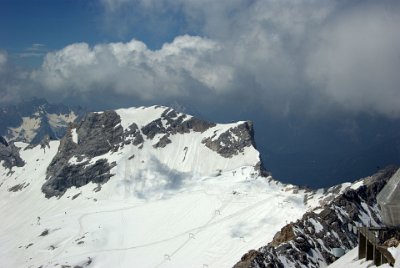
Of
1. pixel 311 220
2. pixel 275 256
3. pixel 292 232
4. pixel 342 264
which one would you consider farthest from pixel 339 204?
pixel 342 264

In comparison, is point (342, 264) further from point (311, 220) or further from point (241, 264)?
point (311, 220)

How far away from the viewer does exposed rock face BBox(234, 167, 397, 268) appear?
5281 inches

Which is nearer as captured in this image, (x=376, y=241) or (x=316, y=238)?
(x=376, y=241)

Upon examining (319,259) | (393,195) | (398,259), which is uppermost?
(393,195)

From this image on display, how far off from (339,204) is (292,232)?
4625 centimetres

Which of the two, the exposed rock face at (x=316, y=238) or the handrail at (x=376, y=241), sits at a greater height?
the handrail at (x=376, y=241)

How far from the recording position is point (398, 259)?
49.0 feet

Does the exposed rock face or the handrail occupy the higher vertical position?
the handrail

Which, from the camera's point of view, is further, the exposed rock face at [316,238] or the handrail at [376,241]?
the exposed rock face at [316,238]

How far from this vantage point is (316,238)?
15925cm

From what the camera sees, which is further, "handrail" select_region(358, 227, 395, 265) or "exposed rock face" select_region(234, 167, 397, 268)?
"exposed rock face" select_region(234, 167, 397, 268)

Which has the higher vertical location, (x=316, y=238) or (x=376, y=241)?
(x=376, y=241)

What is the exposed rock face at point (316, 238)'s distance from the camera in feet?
440

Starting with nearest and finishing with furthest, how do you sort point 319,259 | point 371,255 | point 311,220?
point 371,255 → point 319,259 → point 311,220
